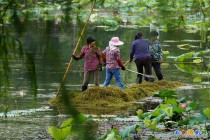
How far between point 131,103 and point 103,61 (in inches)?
67.2

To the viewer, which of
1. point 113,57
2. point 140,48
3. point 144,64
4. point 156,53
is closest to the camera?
point 113,57

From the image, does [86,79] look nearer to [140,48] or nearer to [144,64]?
[140,48]

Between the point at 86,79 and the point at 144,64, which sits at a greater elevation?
the point at 86,79

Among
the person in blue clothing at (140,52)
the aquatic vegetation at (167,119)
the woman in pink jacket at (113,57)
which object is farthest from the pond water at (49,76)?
the aquatic vegetation at (167,119)

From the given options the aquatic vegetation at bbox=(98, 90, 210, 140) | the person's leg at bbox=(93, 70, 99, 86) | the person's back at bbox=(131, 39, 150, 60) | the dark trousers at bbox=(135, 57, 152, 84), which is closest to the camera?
the aquatic vegetation at bbox=(98, 90, 210, 140)

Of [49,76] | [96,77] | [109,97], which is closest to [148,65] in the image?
[96,77]

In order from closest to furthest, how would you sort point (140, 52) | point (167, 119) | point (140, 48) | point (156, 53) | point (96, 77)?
point (167, 119), point (96, 77), point (140, 48), point (140, 52), point (156, 53)

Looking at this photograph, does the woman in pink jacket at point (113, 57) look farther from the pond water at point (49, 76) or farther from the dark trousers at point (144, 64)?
the dark trousers at point (144, 64)

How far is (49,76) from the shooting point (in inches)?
79.1

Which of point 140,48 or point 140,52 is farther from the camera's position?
point 140,52

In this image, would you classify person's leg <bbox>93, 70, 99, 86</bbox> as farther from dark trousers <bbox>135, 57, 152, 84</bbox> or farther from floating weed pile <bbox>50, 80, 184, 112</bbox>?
dark trousers <bbox>135, 57, 152, 84</bbox>

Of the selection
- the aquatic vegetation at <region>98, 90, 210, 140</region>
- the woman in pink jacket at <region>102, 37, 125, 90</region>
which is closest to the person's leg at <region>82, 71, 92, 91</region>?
the woman in pink jacket at <region>102, 37, 125, 90</region>

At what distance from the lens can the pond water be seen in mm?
1605

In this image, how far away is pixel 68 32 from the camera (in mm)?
1776
